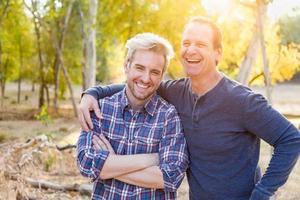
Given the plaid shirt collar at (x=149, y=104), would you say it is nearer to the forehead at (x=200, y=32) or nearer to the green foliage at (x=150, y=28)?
the forehead at (x=200, y=32)

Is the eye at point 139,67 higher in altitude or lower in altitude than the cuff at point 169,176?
higher

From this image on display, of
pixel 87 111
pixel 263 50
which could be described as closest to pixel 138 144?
pixel 87 111

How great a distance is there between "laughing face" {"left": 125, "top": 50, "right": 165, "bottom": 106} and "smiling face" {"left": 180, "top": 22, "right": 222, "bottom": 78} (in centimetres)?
15

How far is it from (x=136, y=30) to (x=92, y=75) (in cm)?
222

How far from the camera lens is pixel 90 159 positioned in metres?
2.60

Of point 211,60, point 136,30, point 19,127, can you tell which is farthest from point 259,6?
point 19,127

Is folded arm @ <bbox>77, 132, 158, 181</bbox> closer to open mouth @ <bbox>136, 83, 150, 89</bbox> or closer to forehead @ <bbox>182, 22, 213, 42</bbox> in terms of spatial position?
open mouth @ <bbox>136, 83, 150, 89</bbox>

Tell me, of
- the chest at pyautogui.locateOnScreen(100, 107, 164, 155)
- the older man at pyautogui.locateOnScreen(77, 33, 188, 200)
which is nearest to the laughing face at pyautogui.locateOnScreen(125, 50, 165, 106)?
the older man at pyautogui.locateOnScreen(77, 33, 188, 200)

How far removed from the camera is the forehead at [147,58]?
8.51 ft

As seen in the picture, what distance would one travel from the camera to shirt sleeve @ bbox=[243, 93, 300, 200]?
235 centimetres

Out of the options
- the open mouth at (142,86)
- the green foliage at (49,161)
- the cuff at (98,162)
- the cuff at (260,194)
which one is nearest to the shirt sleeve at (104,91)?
the open mouth at (142,86)

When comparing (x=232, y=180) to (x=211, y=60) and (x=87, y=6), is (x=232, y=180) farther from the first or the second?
(x=87, y=6)

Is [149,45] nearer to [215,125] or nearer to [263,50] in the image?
[215,125]

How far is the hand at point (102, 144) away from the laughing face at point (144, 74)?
0.26m
